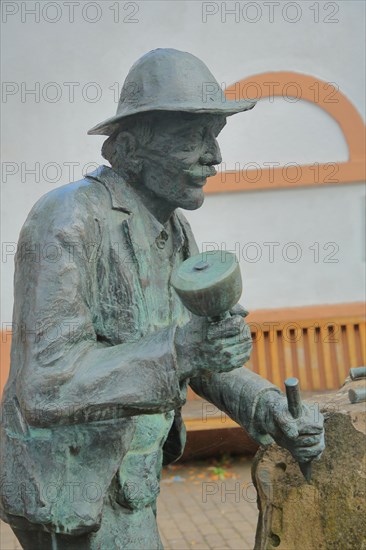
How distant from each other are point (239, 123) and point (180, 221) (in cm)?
484

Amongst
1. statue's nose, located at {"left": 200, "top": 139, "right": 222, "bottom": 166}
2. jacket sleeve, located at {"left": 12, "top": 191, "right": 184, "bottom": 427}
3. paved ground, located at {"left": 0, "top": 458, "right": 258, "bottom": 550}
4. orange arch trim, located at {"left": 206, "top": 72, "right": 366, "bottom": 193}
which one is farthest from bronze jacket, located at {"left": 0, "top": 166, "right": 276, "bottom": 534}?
orange arch trim, located at {"left": 206, "top": 72, "right": 366, "bottom": 193}

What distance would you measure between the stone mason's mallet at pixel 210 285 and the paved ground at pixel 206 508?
3923 millimetres

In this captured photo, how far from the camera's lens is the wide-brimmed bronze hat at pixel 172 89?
7.98ft

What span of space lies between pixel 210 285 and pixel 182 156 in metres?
0.56

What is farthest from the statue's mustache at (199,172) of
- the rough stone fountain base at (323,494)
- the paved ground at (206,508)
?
the paved ground at (206,508)

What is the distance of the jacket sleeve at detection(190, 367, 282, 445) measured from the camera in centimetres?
275

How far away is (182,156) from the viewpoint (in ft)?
8.29

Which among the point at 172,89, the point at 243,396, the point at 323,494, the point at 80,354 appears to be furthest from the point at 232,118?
the point at 80,354

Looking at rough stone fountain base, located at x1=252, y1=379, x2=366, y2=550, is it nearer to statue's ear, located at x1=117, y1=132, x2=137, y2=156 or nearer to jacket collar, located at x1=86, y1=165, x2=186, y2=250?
jacket collar, located at x1=86, y1=165, x2=186, y2=250

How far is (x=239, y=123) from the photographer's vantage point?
7.54 metres

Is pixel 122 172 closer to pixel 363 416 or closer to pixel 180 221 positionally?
pixel 180 221

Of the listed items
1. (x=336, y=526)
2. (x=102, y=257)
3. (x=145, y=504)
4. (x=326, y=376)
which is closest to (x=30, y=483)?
(x=145, y=504)

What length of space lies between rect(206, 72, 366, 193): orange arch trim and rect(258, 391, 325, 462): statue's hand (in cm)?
487

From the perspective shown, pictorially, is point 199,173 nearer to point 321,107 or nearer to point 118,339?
point 118,339
